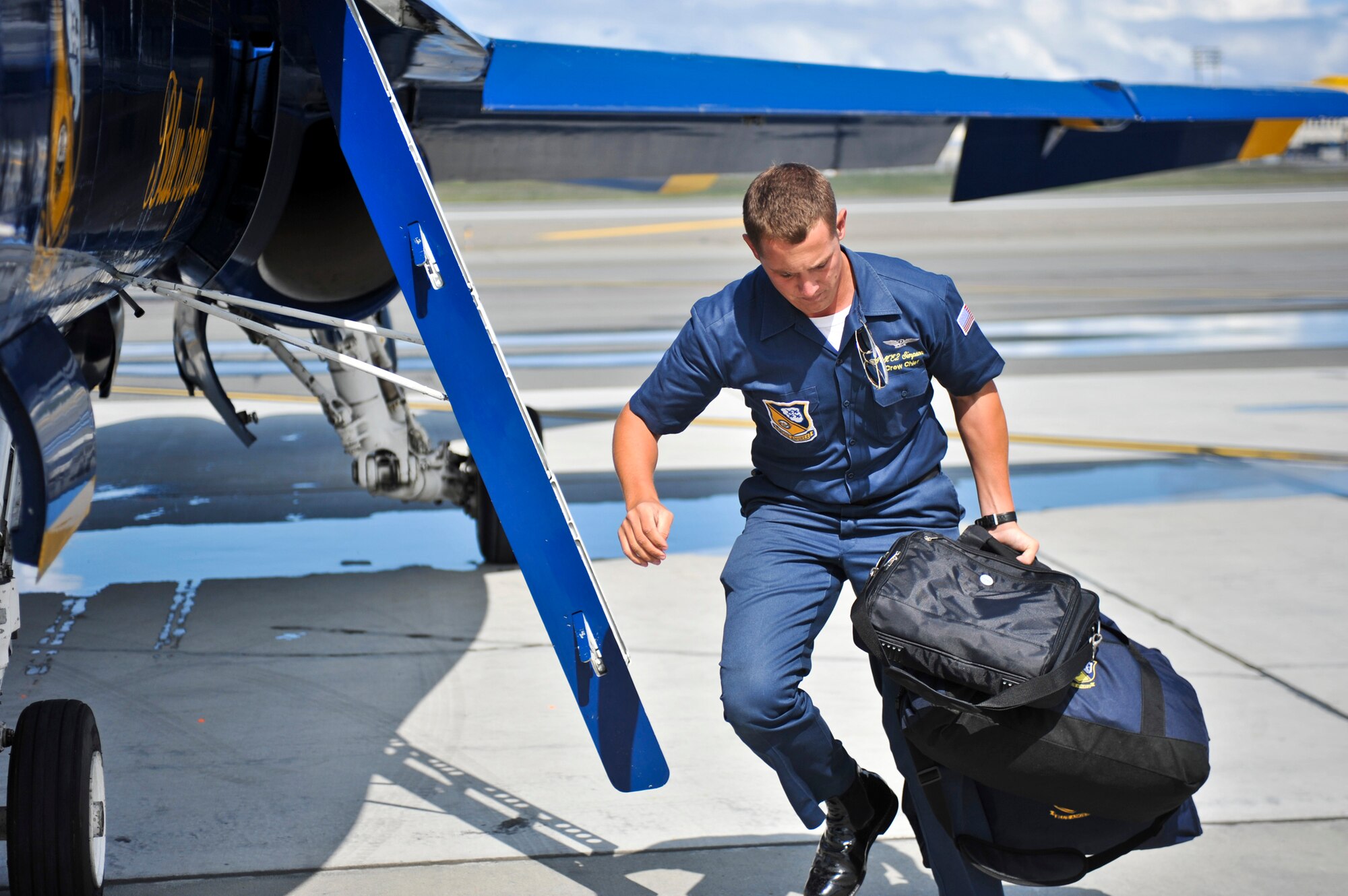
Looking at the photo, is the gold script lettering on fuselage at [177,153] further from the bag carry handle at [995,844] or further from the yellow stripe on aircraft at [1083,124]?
the yellow stripe on aircraft at [1083,124]

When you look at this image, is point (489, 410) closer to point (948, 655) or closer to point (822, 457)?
point (822, 457)

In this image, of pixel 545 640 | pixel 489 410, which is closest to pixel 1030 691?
pixel 489 410

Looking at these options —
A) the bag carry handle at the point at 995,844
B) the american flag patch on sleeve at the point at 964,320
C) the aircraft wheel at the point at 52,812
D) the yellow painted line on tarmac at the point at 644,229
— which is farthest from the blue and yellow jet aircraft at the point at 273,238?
the yellow painted line on tarmac at the point at 644,229

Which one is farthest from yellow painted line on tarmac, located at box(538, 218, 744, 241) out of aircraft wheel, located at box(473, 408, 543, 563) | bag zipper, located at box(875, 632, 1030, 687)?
bag zipper, located at box(875, 632, 1030, 687)

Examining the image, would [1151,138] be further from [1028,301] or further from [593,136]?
[1028,301]

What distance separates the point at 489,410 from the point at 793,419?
801 millimetres

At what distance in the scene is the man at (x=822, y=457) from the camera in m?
3.14

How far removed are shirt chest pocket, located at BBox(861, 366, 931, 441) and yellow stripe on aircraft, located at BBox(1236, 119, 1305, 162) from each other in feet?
22.8

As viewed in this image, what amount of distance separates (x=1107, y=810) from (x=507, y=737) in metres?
2.40

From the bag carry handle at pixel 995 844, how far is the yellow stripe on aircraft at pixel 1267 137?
744 cm

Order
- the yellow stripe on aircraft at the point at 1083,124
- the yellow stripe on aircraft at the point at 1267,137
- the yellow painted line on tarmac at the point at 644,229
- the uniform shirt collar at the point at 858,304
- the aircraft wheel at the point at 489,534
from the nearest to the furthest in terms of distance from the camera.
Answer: the uniform shirt collar at the point at 858,304 → the aircraft wheel at the point at 489,534 → the yellow stripe on aircraft at the point at 1083,124 → the yellow stripe on aircraft at the point at 1267,137 → the yellow painted line on tarmac at the point at 644,229

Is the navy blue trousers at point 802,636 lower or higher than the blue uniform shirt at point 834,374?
lower

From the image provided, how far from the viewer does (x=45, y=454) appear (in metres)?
2.92

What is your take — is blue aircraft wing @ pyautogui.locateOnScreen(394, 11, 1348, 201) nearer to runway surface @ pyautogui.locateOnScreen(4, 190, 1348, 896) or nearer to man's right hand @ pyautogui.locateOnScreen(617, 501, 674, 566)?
runway surface @ pyautogui.locateOnScreen(4, 190, 1348, 896)
